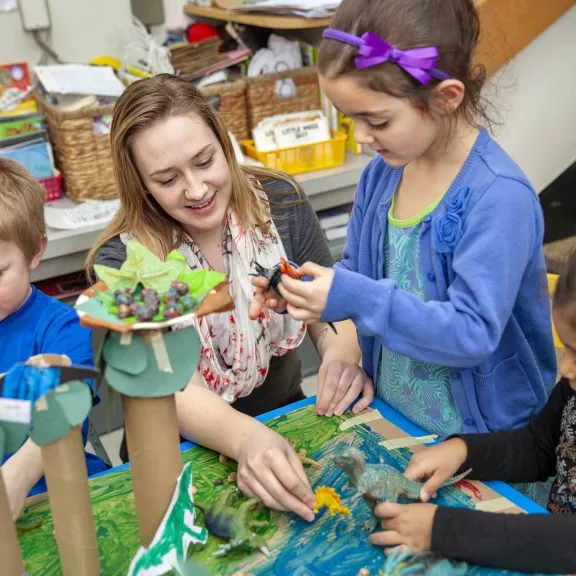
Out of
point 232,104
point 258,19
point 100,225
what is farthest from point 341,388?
point 258,19

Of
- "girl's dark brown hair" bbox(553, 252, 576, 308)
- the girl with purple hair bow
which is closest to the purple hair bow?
the girl with purple hair bow

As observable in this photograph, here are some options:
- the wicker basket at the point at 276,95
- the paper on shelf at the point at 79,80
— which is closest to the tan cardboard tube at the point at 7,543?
the paper on shelf at the point at 79,80

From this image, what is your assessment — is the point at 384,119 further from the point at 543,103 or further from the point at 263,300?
the point at 543,103

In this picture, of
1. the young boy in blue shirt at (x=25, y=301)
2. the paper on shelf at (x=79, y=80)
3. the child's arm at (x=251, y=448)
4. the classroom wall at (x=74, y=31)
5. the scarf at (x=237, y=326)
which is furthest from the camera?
the classroom wall at (x=74, y=31)

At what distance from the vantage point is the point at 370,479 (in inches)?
29.8

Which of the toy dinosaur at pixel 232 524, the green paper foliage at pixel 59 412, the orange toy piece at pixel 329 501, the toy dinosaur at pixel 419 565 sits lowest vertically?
the orange toy piece at pixel 329 501

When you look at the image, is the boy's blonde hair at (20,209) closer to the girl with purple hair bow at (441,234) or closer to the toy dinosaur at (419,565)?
the girl with purple hair bow at (441,234)

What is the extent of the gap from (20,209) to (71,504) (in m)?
0.52

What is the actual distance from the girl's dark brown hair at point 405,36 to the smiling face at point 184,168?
1.01ft

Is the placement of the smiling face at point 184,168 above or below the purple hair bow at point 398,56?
below

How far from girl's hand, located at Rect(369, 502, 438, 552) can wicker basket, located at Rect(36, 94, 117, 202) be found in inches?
58.8

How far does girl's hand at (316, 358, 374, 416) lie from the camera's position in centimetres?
102

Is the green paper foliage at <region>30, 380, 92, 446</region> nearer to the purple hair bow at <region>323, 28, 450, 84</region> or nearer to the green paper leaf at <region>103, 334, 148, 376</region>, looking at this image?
the green paper leaf at <region>103, 334, 148, 376</region>

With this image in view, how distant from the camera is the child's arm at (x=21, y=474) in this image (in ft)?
2.76
